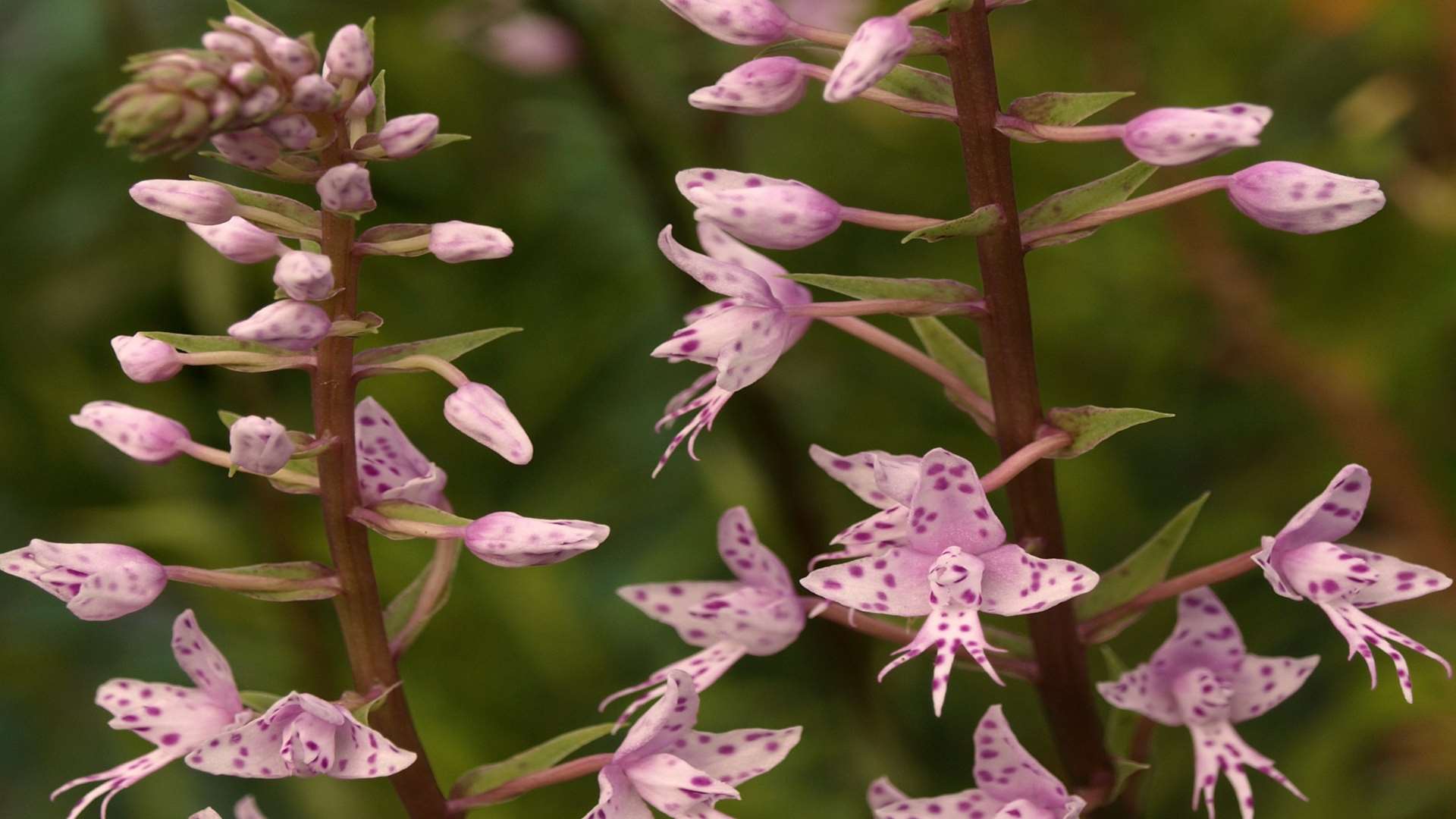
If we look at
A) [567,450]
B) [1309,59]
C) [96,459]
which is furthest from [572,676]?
[1309,59]

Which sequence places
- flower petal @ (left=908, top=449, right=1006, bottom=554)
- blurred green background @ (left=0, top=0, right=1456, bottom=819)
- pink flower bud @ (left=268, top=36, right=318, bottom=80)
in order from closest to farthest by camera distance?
pink flower bud @ (left=268, top=36, right=318, bottom=80) → flower petal @ (left=908, top=449, right=1006, bottom=554) → blurred green background @ (left=0, top=0, right=1456, bottom=819)

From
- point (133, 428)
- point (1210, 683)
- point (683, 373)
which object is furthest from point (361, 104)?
point (683, 373)

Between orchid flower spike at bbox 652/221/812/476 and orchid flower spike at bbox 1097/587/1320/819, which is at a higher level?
orchid flower spike at bbox 652/221/812/476

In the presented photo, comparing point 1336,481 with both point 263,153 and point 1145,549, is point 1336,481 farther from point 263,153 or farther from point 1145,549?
point 263,153

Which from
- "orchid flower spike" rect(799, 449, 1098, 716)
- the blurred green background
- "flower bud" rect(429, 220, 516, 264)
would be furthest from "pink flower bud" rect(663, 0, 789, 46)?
the blurred green background

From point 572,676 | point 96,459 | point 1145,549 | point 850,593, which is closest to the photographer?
point 850,593

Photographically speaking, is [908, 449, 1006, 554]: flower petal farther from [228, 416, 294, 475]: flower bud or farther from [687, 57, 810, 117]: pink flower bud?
[228, 416, 294, 475]: flower bud

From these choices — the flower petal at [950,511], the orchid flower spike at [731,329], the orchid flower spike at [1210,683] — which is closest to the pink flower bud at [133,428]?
the orchid flower spike at [731,329]
